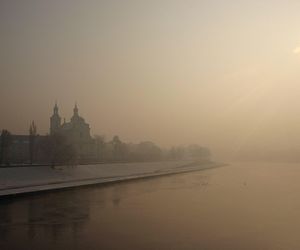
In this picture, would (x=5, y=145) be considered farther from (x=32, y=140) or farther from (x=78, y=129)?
(x=78, y=129)

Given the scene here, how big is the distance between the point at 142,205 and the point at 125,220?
706 cm

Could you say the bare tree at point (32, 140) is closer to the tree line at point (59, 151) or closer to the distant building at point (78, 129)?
the tree line at point (59, 151)

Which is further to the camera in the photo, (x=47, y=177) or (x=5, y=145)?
(x=5, y=145)

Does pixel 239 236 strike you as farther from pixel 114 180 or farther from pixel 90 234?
pixel 114 180

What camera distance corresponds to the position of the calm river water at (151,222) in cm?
1866

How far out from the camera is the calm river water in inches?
734

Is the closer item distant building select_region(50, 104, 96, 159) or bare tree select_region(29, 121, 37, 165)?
bare tree select_region(29, 121, 37, 165)

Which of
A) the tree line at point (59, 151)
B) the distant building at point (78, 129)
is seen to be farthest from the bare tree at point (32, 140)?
the distant building at point (78, 129)

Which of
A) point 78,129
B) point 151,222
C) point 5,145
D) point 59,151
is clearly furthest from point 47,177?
point 78,129

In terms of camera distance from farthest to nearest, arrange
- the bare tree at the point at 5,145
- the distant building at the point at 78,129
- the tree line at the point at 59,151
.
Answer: the distant building at the point at 78,129
the bare tree at the point at 5,145
the tree line at the point at 59,151

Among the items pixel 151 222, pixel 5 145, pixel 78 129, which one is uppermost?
pixel 78 129

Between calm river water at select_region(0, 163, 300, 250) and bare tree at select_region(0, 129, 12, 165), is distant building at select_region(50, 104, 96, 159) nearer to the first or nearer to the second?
bare tree at select_region(0, 129, 12, 165)

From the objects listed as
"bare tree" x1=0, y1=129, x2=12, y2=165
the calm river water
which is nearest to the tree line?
"bare tree" x1=0, y1=129, x2=12, y2=165

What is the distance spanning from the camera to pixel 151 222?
23828 mm
